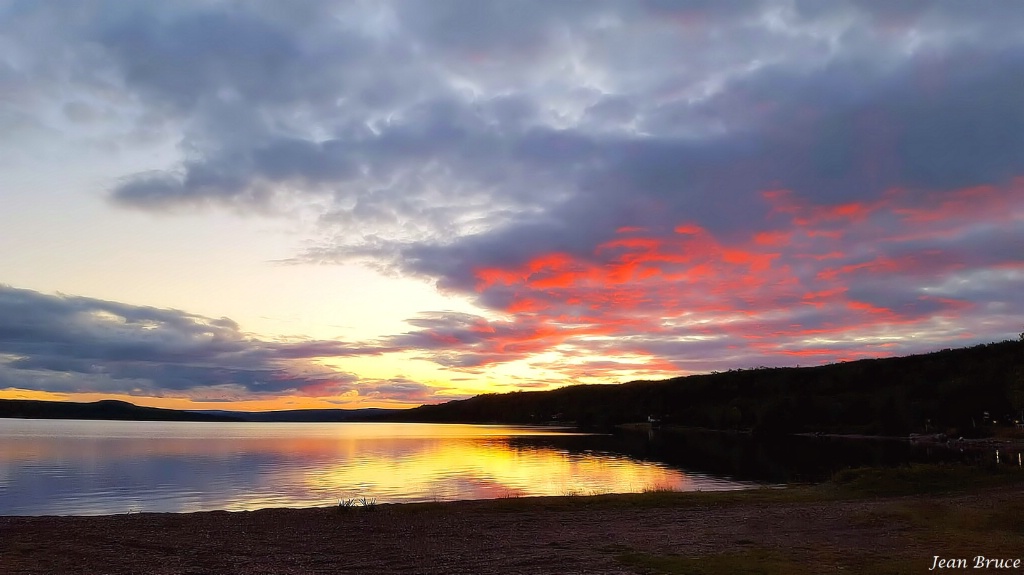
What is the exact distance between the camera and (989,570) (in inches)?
642

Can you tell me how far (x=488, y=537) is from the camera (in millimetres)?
25406

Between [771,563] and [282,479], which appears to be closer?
[771,563]

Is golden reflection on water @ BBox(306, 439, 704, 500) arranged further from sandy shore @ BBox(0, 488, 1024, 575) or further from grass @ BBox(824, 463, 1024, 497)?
sandy shore @ BBox(0, 488, 1024, 575)

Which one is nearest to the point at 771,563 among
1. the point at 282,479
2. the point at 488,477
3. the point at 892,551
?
the point at 892,551

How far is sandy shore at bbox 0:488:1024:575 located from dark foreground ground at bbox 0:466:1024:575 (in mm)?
62

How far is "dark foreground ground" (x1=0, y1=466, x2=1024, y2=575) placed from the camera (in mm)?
19188

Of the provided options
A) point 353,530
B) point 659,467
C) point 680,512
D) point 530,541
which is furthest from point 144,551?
point 659,467

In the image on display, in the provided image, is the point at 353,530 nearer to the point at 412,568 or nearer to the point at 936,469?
the point at 412,568

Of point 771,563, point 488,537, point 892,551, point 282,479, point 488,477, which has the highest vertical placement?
point 771,563

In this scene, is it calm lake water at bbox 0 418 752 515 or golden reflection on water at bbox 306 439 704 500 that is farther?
golden reflection on water at bbox 306 439 704 500

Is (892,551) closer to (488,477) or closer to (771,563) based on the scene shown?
(771,563)

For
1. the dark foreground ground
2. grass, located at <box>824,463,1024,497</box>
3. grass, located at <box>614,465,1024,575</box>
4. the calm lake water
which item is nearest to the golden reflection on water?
the calm lake water

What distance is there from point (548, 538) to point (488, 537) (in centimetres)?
227

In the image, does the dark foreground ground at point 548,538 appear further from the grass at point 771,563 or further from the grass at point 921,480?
the grass at point 921,480
